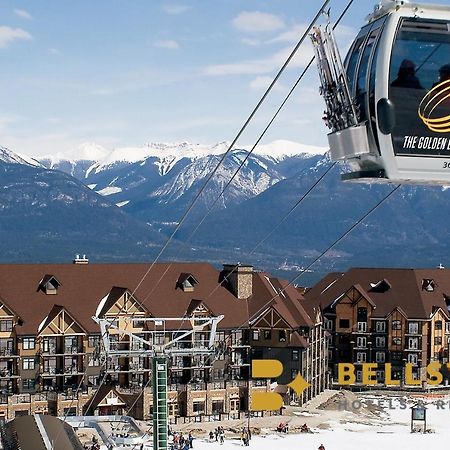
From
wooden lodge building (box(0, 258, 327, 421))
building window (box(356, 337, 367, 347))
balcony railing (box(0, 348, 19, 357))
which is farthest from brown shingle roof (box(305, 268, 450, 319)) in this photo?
balcony railing (box(0, 348, 19, 357))

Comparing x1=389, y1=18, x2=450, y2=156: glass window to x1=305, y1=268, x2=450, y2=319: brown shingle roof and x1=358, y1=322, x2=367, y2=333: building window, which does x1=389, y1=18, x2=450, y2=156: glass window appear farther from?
x1=358, y1=322, x2=367, y2=333: building window

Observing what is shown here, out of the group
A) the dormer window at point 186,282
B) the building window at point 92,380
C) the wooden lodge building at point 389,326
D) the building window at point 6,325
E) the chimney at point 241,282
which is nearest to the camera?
the building window at point 6,325

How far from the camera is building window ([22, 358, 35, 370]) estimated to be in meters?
77.1

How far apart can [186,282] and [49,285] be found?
12825mm

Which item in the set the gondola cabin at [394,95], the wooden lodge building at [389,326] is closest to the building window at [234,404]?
the wooden lodge building at [389,326]

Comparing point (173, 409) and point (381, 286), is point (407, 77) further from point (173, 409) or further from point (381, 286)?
point (381, 286)

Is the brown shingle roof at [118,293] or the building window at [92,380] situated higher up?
the brown shingle roof at [118,293]

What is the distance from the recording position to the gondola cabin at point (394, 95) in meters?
17.3

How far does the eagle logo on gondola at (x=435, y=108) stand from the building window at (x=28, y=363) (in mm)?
64006

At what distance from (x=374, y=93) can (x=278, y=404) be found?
70622 mm

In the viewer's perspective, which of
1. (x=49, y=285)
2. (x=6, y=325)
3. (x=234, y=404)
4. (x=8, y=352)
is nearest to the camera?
(x=8, y=352)

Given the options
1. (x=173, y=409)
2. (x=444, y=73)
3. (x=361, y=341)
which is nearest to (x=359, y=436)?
(x=173, y=409)

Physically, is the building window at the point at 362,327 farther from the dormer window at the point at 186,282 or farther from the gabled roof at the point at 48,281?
the gabled roof at the point at 48,281

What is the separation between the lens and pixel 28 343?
77.2 m
